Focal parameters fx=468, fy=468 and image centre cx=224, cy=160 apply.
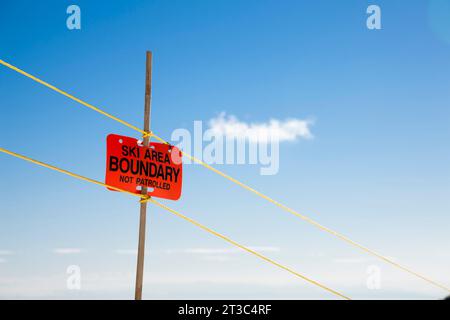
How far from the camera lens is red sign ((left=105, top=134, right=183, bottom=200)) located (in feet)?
31.0

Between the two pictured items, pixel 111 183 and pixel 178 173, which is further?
pixel 178 173

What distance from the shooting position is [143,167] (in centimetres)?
999

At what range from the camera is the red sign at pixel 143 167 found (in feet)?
31.0

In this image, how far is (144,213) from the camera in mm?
10109
